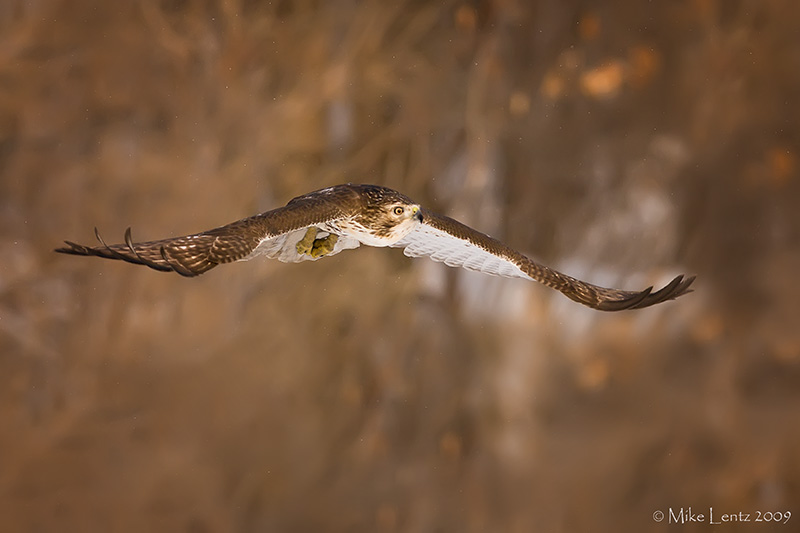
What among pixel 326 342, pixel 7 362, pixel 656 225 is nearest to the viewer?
A: pixel 7 362

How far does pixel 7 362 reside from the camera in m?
3.66

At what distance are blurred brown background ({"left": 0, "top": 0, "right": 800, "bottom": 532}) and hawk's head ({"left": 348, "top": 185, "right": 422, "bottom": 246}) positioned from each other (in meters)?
1.71

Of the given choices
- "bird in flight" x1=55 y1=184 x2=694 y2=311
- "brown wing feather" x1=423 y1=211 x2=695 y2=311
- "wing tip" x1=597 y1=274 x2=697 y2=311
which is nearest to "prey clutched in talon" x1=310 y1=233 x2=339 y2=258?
"bird in flight" x1=55 y1=184 x2=694 y2=311

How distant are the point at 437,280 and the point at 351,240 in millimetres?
1817

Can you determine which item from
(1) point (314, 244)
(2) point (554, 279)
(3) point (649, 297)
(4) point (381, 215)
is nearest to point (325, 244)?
(1) point (314, 244)

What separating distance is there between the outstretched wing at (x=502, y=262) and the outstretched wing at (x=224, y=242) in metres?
0.34

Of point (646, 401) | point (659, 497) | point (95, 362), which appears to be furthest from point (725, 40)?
point (95, 362)

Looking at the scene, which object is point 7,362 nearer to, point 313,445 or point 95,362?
point 95,362

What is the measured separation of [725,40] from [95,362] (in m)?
3.63

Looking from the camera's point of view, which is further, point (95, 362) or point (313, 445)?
point (313, 445)

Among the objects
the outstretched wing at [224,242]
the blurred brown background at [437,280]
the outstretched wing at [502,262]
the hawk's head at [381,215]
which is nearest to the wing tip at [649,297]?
the outstretched wing at [502,262]

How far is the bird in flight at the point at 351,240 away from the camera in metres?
1.97

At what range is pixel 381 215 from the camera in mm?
2482

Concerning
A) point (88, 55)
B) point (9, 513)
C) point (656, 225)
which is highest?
point (88, 55)
